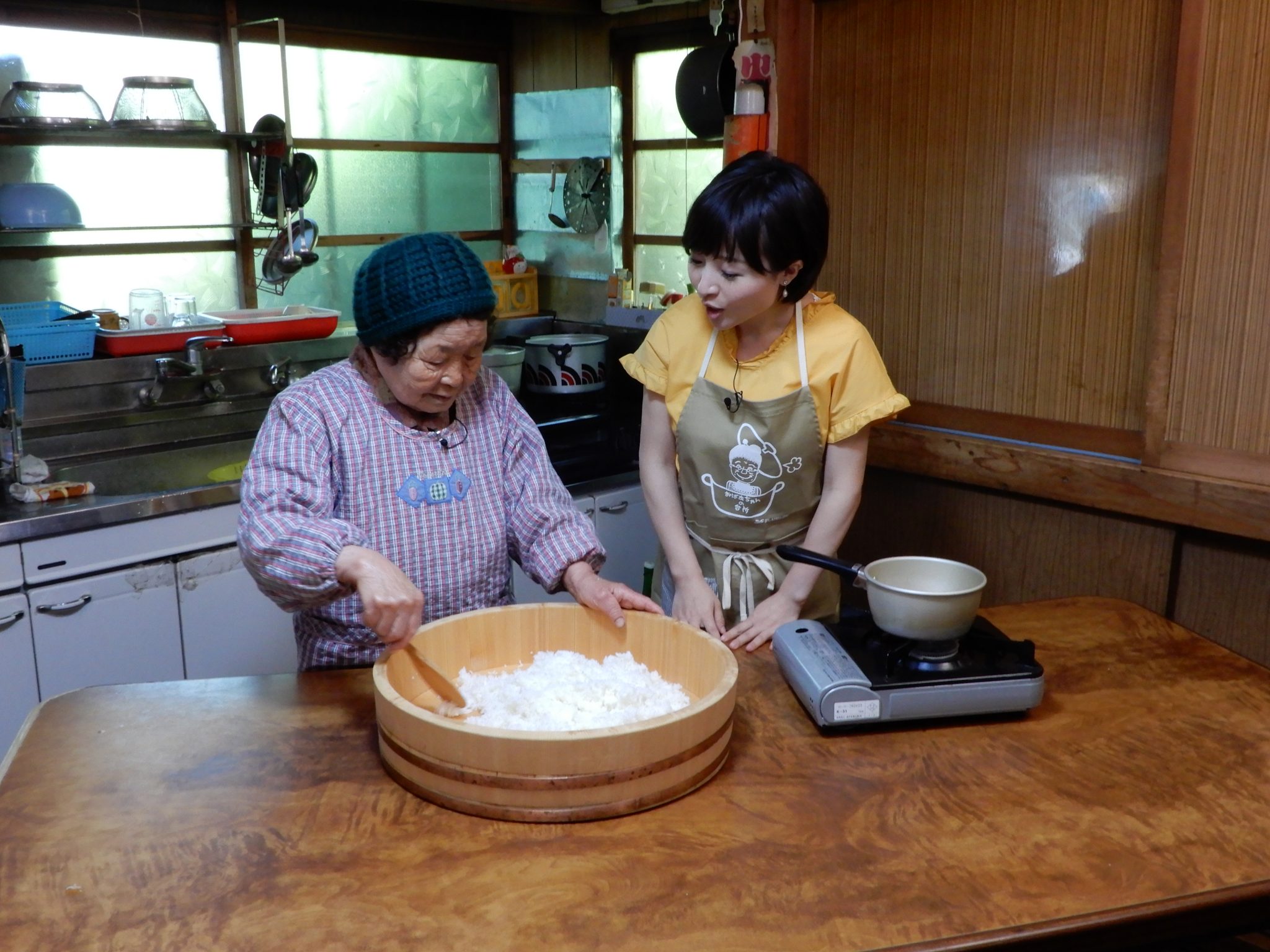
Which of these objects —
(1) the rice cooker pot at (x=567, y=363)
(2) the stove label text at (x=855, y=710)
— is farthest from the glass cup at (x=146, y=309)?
(2) the stove label text at (x=855, y=710)

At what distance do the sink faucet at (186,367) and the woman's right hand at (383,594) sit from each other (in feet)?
6.86

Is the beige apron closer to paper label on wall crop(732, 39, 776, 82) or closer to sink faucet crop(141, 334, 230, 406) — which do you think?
paper label on wall crop(732, 39, 776, 82)

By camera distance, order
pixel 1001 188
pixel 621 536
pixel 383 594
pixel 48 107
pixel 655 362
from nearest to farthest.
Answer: pixel 383 594 < pixel 655 362 < pixel 1001 188 < pixel 48 107 < pixel 621 536

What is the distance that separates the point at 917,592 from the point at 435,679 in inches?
27.6

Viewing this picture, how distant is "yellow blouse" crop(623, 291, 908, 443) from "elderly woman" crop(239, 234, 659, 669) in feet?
1.16

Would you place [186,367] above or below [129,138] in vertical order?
below

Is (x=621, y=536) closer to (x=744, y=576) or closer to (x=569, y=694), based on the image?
(x=744, y=576)

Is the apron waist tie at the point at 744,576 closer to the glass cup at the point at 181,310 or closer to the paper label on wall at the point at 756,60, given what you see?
the paper label on wall at the point at 756,60

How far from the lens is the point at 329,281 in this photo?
416 centimetres

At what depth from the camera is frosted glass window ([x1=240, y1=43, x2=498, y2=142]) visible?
3854mm

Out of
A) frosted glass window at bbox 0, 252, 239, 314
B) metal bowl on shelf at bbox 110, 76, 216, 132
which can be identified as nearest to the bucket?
frosted glass window at bbox 0, 252, 239, 314

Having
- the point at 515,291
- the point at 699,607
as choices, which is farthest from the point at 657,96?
the point at 699,607

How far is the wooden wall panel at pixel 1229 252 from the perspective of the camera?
2094 mm

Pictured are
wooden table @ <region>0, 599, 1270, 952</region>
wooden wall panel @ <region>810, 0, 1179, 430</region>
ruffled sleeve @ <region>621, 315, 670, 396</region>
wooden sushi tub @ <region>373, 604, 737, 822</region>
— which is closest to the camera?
wooden table @ <region>0, 599, 1270, 952</region>
